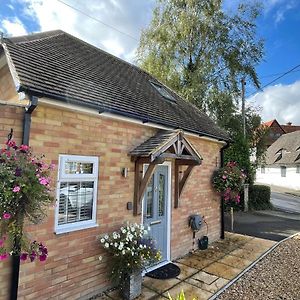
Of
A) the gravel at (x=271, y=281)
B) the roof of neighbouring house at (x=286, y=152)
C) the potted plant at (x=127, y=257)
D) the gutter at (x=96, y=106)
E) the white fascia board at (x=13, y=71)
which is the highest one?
the roof of neighbouring house at (x=286, y=152)

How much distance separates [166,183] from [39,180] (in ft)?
15.0

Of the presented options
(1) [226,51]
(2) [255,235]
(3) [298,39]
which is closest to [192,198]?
(2) [255,235]

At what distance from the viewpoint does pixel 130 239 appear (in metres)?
5.45

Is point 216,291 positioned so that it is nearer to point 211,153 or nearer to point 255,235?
point 211,153

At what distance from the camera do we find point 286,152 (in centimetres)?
3625

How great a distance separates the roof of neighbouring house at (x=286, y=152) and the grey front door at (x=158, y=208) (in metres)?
30.2

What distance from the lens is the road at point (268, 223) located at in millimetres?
11750

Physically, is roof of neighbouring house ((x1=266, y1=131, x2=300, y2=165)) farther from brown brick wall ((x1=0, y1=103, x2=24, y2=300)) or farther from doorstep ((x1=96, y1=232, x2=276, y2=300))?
brown brick wall ((x1=0, y1=103, x2=24, y2=300))

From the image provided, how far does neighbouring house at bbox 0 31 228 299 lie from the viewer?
454cm

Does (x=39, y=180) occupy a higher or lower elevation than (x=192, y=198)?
higher

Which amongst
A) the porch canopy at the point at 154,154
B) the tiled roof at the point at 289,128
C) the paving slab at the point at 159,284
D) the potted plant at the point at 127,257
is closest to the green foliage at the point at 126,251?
the potted plant at the point at 127,257

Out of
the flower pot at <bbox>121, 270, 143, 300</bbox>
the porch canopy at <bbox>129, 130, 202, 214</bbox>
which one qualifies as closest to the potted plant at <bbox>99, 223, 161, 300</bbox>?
the flower pot at <bbox>121, 270, 143, 300</bbox>

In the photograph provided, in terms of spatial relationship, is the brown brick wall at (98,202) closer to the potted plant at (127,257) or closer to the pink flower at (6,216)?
the potted plant at (127,257)

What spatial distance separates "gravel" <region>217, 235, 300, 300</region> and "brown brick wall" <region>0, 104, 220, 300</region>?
289 cm
